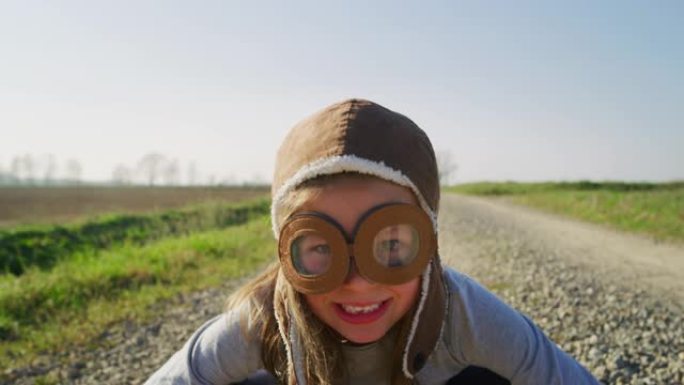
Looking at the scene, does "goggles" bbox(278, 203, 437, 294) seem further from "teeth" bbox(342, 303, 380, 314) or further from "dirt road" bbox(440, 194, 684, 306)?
"dirt road" bbox(440, 194, 684, 306)

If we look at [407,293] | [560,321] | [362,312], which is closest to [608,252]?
[560,321]

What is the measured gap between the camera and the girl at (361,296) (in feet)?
5.40

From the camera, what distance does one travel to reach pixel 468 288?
2.20 m

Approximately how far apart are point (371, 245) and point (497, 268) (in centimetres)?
562

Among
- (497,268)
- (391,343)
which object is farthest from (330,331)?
(497,268)

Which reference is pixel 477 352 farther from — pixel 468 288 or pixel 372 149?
pixel 372 149

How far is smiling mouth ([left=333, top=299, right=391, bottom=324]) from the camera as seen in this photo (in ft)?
5.89

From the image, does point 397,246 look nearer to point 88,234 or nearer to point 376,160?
point 376,160

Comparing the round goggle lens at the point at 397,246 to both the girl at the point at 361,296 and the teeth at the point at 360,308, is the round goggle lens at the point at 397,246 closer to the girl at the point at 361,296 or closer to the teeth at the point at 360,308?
the girl at the point at 361,296

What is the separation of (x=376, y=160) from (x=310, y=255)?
1.24ft

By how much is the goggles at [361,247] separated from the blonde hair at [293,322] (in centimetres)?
11

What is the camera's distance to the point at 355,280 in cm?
169

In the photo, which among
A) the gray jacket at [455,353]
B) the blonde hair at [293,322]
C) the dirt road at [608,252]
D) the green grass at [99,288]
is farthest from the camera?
the dirt road at [608,252]

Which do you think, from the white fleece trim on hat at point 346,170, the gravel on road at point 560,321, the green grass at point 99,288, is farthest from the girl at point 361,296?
the green grass at point 99,288
